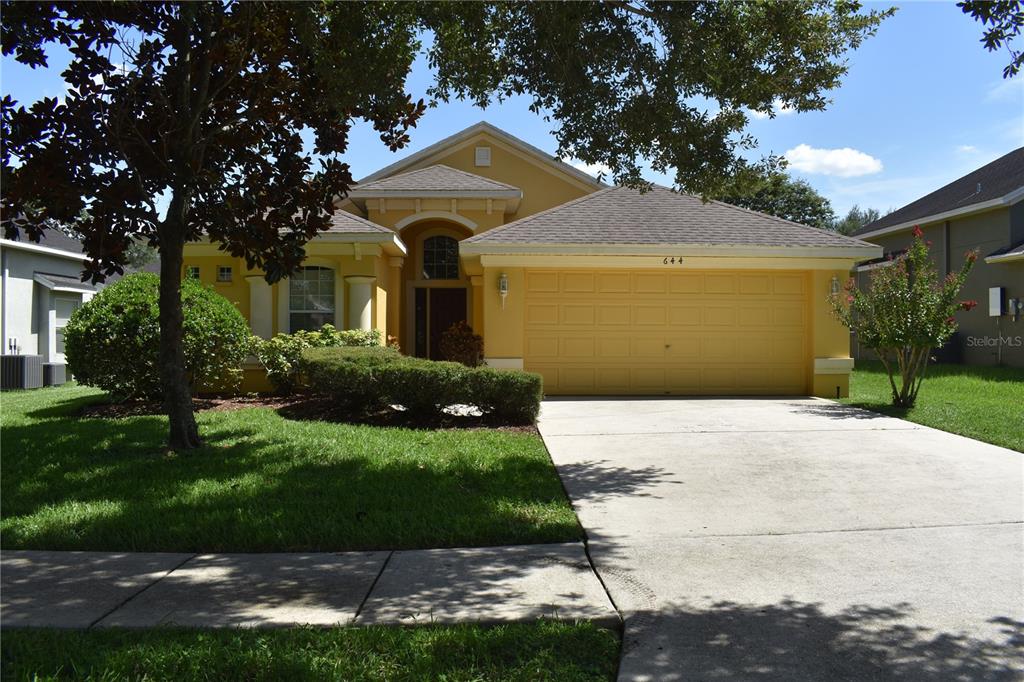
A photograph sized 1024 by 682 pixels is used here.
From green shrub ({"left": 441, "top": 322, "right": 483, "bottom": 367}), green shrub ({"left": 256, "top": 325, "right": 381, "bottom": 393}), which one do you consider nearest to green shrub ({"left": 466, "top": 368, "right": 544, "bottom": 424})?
green shrub ({"left": 256, "top": 325, "right": 381, "bottom": 393})

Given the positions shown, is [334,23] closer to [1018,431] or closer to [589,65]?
[589,65]

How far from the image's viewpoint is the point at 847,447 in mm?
8664

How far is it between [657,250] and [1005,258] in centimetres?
1281

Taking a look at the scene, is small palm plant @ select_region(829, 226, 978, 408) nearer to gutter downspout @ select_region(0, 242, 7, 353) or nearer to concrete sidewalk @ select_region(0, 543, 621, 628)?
concrete sidewalk @ select_region(0, 543, 621, 628)

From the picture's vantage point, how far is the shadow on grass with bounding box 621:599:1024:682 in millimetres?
3379

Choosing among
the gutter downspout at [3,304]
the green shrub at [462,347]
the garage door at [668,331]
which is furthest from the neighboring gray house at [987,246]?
the gutter downspout at [3,304]

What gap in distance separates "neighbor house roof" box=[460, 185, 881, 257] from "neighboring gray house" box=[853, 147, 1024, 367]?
7957 millimetres

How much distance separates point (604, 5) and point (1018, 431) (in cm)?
774

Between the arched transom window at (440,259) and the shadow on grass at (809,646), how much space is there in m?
15.8

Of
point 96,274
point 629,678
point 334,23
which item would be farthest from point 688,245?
point 629,678

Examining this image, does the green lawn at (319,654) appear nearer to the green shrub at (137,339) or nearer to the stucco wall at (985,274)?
the green shrub at (137,339)

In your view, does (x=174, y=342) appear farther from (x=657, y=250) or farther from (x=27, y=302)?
(x=27, y=302)

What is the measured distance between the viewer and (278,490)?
21.2 feet

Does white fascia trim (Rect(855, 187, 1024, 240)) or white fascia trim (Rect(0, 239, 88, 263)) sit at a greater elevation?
white fascia trim (Rect(855, 187, 1024, 240))
